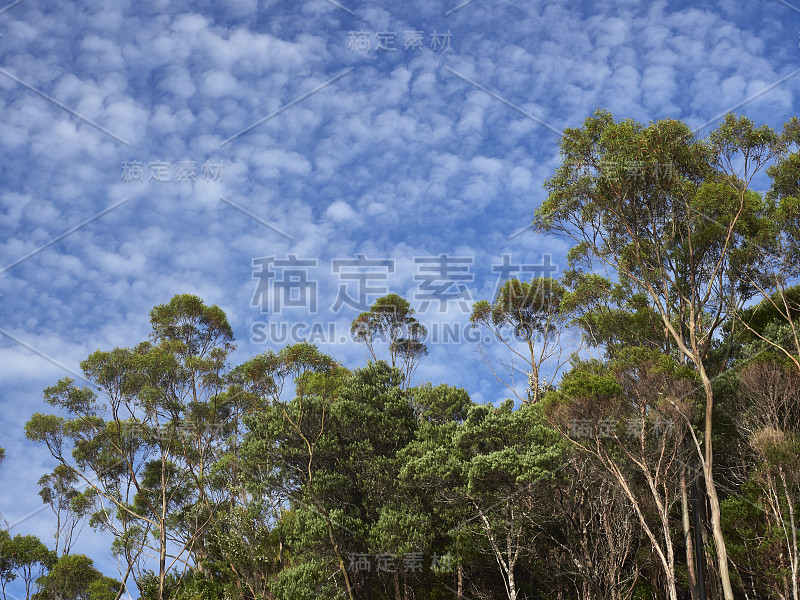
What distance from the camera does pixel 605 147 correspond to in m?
17.0

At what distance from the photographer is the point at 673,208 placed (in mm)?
17203

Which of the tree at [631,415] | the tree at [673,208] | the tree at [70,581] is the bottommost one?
the tree at [70,581]

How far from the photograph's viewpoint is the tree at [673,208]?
16.5m

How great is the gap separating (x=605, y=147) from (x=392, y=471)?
10541 mm

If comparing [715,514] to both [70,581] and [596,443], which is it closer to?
[596,443]

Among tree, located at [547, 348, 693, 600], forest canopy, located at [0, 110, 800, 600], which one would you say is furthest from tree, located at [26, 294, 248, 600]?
tree, located at [547, 348, 693, 600]

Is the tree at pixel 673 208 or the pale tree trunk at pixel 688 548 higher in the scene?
the tree at pixel 673 208

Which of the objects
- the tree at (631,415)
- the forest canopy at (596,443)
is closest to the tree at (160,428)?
the forest canopy at (596,443)

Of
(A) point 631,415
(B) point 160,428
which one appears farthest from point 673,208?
(B) point 160,428

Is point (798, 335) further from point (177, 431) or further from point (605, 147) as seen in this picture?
point (177, 431)

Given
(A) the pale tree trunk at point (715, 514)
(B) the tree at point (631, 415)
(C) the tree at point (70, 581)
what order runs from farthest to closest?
(C) the tree at point (70, 581) → (B) the tree at point (631, 415) → (A) the pale tree trunk at point (715, 514)

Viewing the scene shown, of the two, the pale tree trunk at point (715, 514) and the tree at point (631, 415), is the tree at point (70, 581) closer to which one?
the tree at point (631, 415)

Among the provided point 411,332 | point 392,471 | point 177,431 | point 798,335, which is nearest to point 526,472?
point 392,471

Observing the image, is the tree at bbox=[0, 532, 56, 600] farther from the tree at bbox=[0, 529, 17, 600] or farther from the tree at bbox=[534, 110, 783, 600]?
the tree at bbox=[534, 110, 783, 600]
